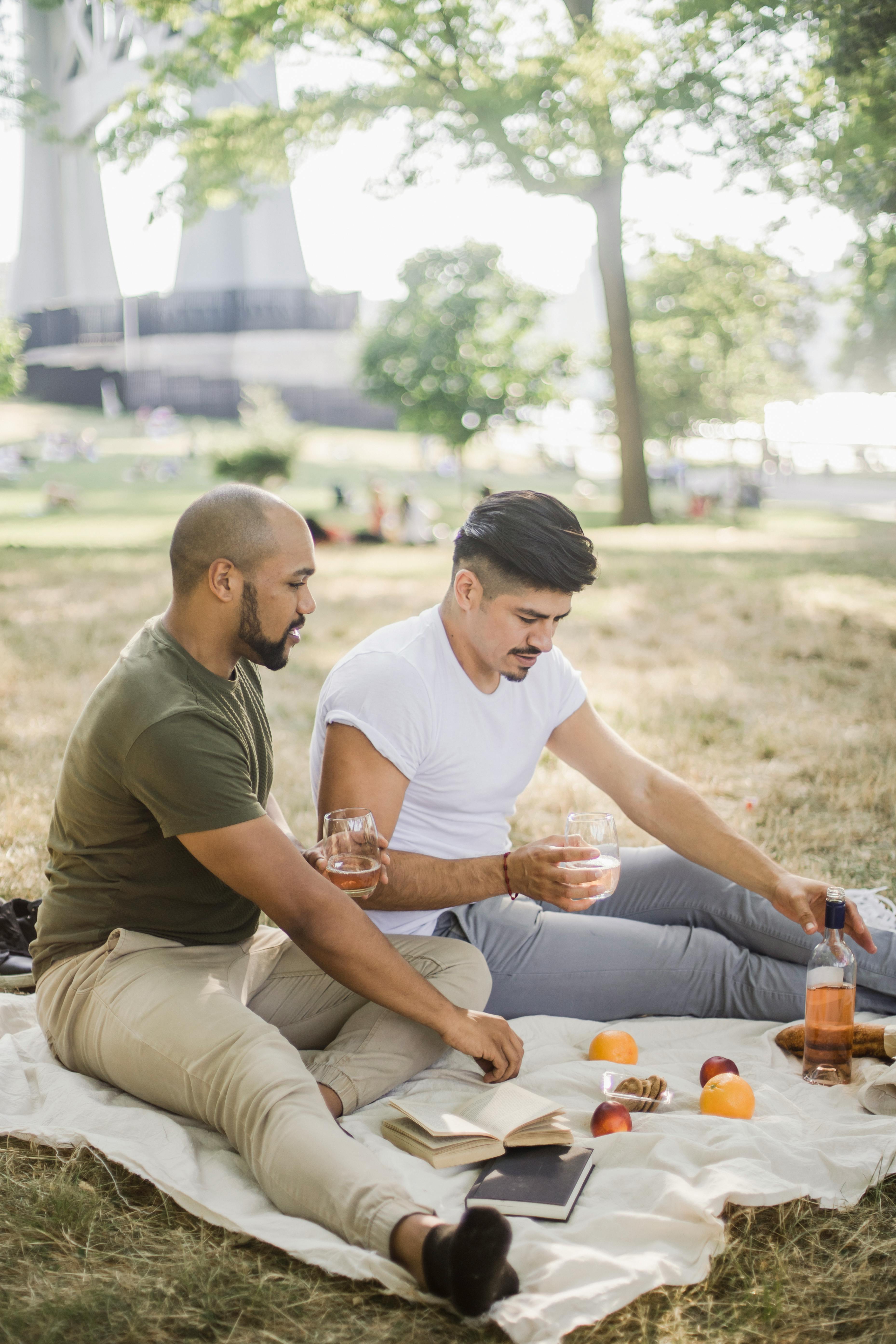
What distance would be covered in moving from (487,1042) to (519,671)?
1048 mm

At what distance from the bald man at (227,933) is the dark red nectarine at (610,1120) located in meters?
0.27

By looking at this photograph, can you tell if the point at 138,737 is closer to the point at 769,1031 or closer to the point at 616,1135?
the point at 616,1135

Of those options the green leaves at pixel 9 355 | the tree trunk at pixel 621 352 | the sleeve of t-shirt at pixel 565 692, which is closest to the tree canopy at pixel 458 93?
the tree trunk at pixel 621 352

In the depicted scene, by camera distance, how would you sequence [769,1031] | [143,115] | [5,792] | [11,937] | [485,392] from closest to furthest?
1. [769,1031]
2. [11,937]
3. [5,792]
4. [143,115]
5. [485,392]

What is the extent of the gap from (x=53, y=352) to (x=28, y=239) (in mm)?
5479

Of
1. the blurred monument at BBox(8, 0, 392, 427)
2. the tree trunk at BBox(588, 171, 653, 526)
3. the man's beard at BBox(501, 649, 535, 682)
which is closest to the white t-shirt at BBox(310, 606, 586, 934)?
the man's beard at BBox(501, 649, 535, 682)

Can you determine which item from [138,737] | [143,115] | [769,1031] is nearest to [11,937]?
[138,737]

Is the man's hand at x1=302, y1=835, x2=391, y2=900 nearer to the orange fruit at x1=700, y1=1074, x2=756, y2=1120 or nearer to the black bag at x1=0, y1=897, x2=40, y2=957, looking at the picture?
the orange fruit at x1=700, y1=1074, x2=756, y2=1120

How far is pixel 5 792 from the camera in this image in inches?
236

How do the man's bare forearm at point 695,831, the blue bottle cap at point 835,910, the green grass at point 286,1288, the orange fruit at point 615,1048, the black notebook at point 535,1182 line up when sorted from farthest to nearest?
the man's bare forearm at point 695,831 < the orange fruit at point 615,1048 < the blue bottle cap at point 835,910 < the black notebook at point 535,1182 < the green grass at point 286,1288

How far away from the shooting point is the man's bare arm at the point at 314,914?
2.72 metres

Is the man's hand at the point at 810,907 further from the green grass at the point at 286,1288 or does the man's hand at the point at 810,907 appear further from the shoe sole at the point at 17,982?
the shoe sole at the point at 17,982

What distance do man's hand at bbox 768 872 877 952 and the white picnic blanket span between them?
1.21ft

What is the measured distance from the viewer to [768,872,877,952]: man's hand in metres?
3.26
